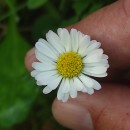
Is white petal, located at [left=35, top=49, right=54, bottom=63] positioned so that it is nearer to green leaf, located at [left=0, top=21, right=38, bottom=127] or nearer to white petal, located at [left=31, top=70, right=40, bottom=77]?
white petal, located at [left=31, top=70, right=40, bottom=77]

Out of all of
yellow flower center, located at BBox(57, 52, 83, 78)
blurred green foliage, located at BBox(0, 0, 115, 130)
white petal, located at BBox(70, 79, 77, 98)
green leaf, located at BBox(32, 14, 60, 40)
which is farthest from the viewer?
green leaf, located at BBox(32, 14, 60, 40)

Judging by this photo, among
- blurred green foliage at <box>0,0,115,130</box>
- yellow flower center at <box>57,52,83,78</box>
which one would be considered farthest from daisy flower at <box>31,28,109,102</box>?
blurred green foliage at <box>0,0,115,130</box>

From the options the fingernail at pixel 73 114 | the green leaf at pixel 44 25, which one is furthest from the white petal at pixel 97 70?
the green leaf at pixel 44 25

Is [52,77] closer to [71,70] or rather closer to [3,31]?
[71,70]

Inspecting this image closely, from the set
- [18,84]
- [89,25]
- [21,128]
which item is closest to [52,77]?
[89,25]

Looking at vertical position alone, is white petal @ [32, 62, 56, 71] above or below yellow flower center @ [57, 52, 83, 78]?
above

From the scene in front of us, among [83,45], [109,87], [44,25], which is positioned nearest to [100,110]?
[109,87]

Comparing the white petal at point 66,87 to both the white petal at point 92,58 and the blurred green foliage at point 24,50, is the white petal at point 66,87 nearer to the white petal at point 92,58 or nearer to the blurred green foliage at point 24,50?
the white petal at point 92,58
